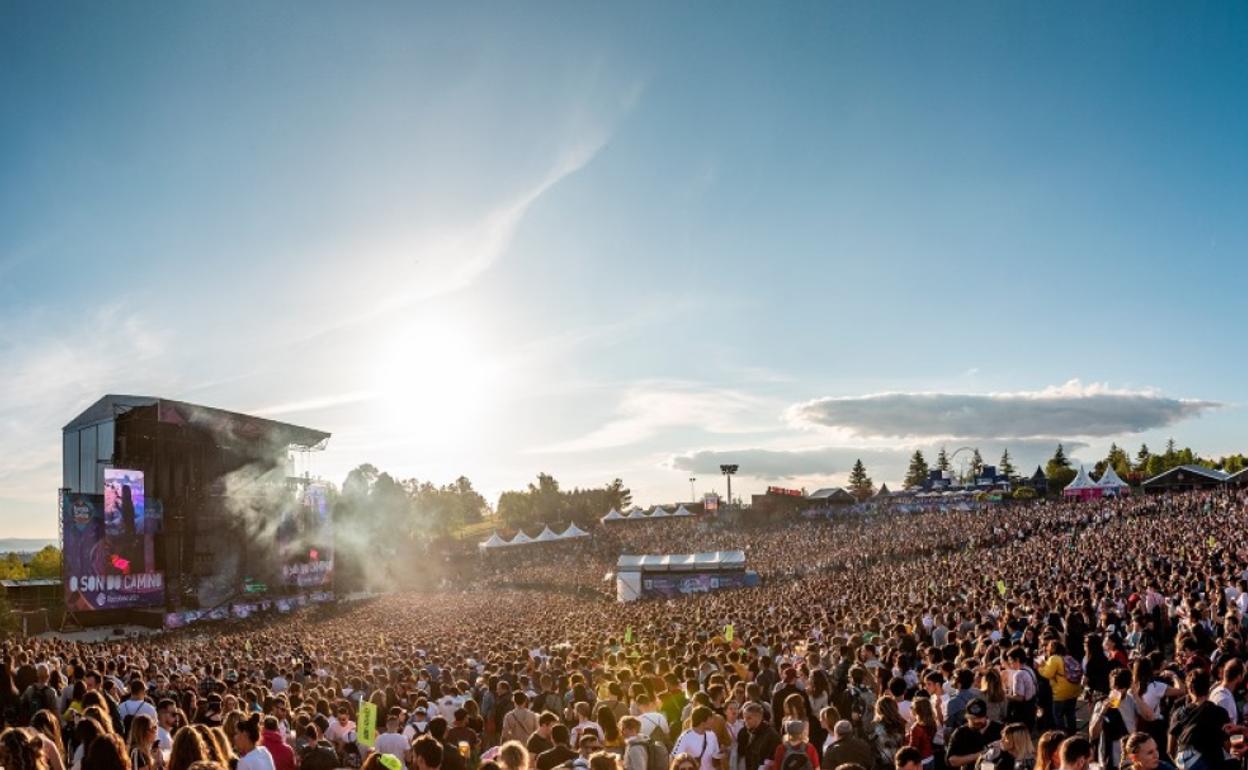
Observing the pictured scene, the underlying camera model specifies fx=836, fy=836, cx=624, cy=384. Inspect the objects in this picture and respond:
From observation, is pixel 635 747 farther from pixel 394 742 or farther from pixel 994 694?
pixel 994 694

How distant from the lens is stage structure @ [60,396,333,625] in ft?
125

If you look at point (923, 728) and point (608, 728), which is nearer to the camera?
point (923, 728)

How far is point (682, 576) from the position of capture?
42469 mm

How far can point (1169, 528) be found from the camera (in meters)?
34.3

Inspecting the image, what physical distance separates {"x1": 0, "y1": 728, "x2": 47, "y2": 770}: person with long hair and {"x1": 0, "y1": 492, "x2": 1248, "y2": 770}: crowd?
13 mm

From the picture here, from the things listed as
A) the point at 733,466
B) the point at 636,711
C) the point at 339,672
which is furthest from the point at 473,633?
the point at 733,466

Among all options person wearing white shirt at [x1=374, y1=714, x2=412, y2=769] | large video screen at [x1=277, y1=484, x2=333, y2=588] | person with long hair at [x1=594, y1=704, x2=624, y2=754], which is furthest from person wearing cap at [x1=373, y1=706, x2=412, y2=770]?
large video screen at [x1=277, y1=484, x2=333, y2=588]

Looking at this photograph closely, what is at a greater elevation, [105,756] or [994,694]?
[105,756]

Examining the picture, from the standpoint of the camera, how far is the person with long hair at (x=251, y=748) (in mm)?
6320

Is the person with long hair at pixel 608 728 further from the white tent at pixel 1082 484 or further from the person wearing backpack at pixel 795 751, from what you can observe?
the white tent at pixel 1082 484

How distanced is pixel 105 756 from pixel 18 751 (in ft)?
2.25

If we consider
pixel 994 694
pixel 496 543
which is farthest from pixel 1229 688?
pixel 496 543

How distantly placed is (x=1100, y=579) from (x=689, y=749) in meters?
18.5

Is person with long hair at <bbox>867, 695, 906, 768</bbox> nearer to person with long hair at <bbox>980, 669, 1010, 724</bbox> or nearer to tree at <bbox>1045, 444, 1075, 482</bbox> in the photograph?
person with long hair at <bbox>980, 669, 1010, 724</bbox>
